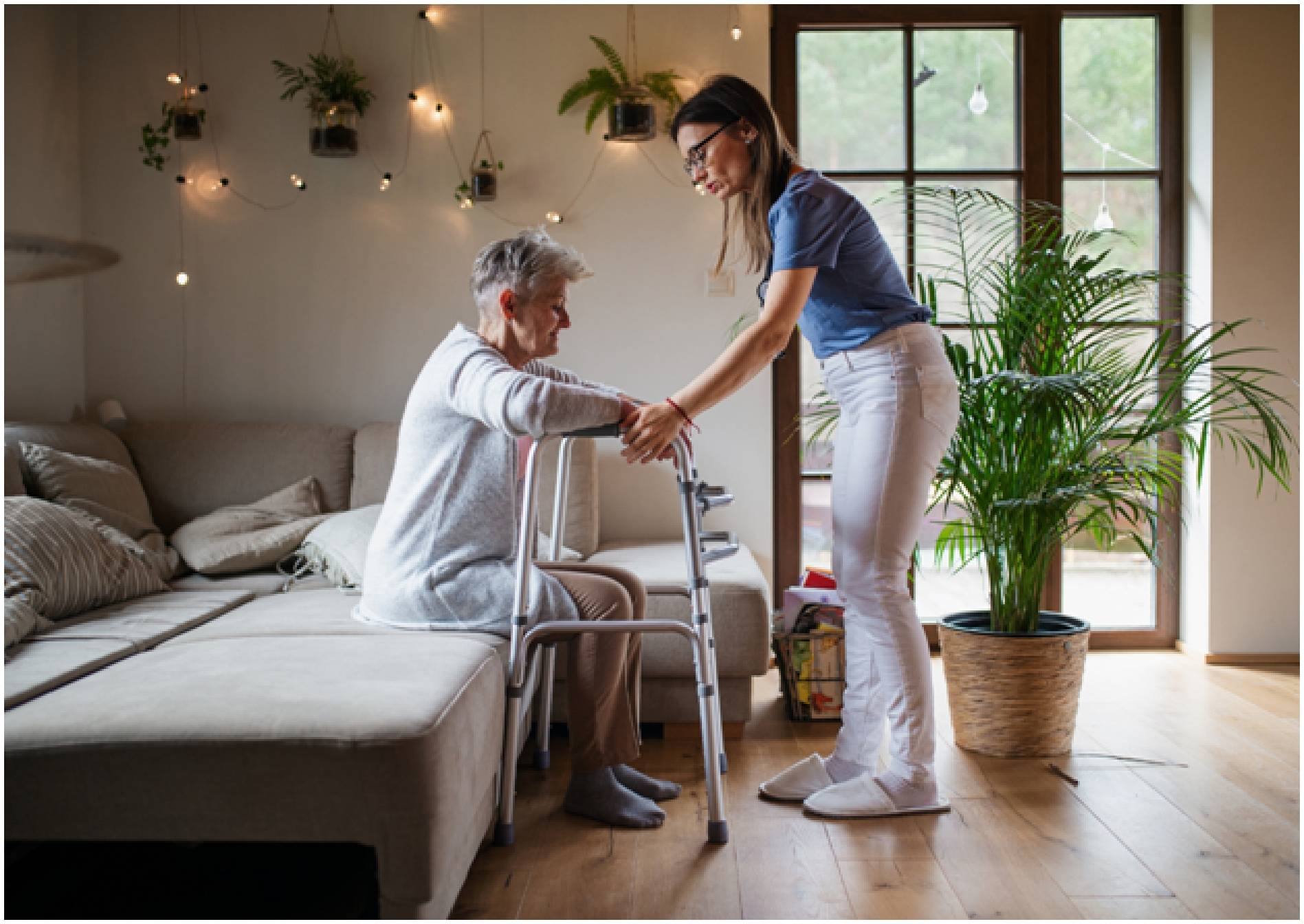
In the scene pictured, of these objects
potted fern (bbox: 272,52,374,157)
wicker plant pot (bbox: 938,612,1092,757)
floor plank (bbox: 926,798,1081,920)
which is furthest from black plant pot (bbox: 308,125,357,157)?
floor plank (bbox: 926,798,1081,920)

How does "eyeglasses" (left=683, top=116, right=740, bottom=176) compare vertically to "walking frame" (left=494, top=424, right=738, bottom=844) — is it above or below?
above

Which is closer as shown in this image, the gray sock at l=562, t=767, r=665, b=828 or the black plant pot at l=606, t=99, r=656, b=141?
the gray sock at l=562, t=767, r=665, b=828

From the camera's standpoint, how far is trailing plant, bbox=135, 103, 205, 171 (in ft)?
10.0

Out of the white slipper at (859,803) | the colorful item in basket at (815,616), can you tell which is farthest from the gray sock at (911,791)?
the colorful item in basket at (815,616)

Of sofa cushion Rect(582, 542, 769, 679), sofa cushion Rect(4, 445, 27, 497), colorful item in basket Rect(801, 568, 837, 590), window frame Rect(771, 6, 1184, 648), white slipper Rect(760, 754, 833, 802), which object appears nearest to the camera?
white slipper Rect(760, 754, 833, 802)

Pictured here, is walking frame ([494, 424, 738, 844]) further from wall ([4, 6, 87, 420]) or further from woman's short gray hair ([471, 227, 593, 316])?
wall ([4, 6, 87, 420])

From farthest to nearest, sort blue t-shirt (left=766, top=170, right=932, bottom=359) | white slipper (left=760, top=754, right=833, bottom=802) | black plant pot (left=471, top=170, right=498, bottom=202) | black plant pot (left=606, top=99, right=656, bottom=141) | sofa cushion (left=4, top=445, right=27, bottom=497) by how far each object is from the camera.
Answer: black plant pot (left=471, top=170, right=498, bottom=202), black plant pot (left=606, top=99, right=656, bottom=141), sofa cushion (left=4, top=445, right=27, bottom=497), white slipper (left=760, top=754, right=833, bottom=802), blue t-shirt (left=766, top=170, right=932, bottom=359)

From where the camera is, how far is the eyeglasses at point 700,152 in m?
1.83

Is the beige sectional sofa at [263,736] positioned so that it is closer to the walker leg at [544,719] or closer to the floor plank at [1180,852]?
the walker leg at [544,719]

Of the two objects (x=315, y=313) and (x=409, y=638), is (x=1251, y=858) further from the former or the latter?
(x=315, y=313)

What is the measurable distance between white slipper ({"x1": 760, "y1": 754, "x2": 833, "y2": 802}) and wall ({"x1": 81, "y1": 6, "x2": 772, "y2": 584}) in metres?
1.25

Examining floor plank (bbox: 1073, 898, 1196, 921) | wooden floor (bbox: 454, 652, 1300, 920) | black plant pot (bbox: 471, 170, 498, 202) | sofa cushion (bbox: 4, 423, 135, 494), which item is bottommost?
wooden floor (bbox: 454, 652, 1300, 920)

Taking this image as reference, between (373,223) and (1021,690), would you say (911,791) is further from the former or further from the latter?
(373,223)

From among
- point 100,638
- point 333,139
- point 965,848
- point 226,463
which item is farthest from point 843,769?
point 333,139
